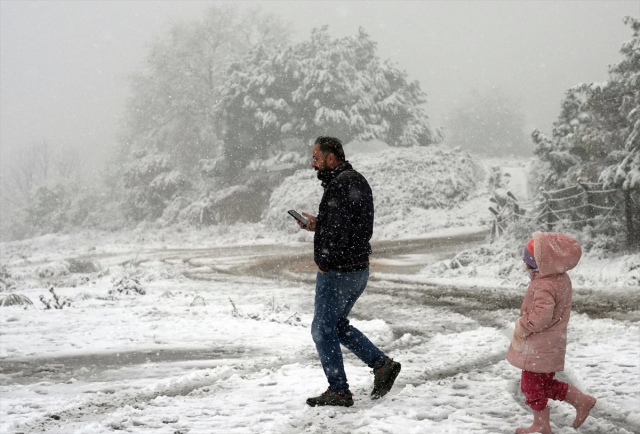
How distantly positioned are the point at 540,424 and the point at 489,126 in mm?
53208

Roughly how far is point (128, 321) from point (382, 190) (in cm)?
1873

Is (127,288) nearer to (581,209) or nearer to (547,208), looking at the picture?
(547,208)

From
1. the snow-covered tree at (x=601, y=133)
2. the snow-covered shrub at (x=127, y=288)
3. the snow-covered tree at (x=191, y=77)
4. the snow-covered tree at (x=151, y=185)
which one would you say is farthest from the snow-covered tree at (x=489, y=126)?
the snow-covered shrub at (x=127, y=288)

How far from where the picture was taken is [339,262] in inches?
152

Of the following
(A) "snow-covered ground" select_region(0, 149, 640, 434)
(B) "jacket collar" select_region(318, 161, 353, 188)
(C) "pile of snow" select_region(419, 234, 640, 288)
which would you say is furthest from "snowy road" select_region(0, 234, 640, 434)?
(B) "jacket collar" select_region(318, 161, 353, 188)

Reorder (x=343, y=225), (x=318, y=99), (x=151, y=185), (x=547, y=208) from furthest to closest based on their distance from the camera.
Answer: (x=151, y=185) → (x=318, y=99) → (x=547, y=208) → (x=343, y=225)

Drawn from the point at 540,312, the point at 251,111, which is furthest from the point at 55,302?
the point at 251,111

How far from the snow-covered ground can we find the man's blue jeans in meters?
0.28

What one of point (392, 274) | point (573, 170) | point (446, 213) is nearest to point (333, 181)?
point (392, 274)

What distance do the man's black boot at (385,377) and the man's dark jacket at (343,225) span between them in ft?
2.57

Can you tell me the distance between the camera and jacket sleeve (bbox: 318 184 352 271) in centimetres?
385

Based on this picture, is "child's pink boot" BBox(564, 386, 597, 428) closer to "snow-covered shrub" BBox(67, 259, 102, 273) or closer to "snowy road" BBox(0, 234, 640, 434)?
"snowy road" BBox(0, 234, 640, 434)

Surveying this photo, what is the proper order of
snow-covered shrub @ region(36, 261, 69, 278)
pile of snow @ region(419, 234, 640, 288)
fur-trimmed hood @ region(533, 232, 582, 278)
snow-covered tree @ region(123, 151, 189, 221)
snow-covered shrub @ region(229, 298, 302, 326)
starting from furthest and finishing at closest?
snow-covered tree @ region(123, 151, 189, 221), snow-covered shrub @ region(36, 261, 69, 278), pile of snow @ region(419, 234, 640, 288), snow-covered shrub @ region(229, 298, 302, 326), fur-trimmed hood @ region(533, 232, 582, 278)

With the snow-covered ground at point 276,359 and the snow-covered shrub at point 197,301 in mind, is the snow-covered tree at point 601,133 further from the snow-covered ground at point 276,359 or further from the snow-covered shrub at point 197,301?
the snow-covered shrub at point 197,301
